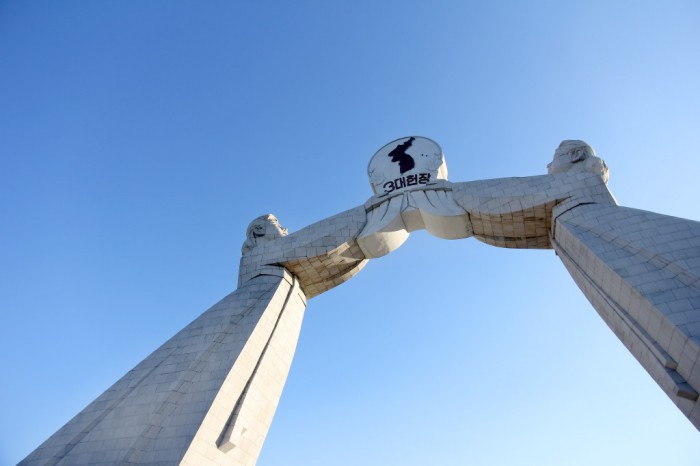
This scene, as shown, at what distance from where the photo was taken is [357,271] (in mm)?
9516

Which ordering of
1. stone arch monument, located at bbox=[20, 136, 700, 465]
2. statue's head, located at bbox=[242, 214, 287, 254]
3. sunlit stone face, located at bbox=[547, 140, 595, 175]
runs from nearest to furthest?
stone arch monument, located at bbox=[20, 136, 700, 465]
sunlit stone face, located at bbox=[547, 140, 595, 175]
statue's head, located at bbox=[242, 214, 287, 254]

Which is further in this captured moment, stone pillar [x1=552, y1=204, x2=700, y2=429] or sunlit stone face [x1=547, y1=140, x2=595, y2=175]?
sunlit stone face [x1=547, y1=140, x2=595, y2=175]

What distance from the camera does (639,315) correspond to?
602 centimetres

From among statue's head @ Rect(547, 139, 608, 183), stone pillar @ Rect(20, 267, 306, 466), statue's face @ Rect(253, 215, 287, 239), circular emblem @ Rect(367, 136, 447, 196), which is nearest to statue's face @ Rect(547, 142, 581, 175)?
statue's head @ Rect(547, 139, 608, 183)

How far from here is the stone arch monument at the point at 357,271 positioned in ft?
19.1

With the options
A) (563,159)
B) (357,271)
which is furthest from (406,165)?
(563,159)

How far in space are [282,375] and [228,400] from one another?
129 centimetres

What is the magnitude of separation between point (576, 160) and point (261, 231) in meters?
5.98

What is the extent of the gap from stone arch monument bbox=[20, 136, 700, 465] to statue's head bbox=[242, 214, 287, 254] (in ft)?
0.11

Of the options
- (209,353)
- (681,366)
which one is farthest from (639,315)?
(209,353)

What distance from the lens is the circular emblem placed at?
9.34 metres

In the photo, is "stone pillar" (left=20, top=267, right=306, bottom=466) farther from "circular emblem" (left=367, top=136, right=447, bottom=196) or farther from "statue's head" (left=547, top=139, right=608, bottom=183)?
"statue's head" (left=547, top=139, right=608, bottom=183)

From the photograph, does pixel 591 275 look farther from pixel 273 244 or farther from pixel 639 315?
pixel 273 244

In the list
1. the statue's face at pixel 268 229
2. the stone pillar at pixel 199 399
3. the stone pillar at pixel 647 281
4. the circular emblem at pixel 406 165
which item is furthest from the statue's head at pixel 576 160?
the stone pillar at pixel 199 399
